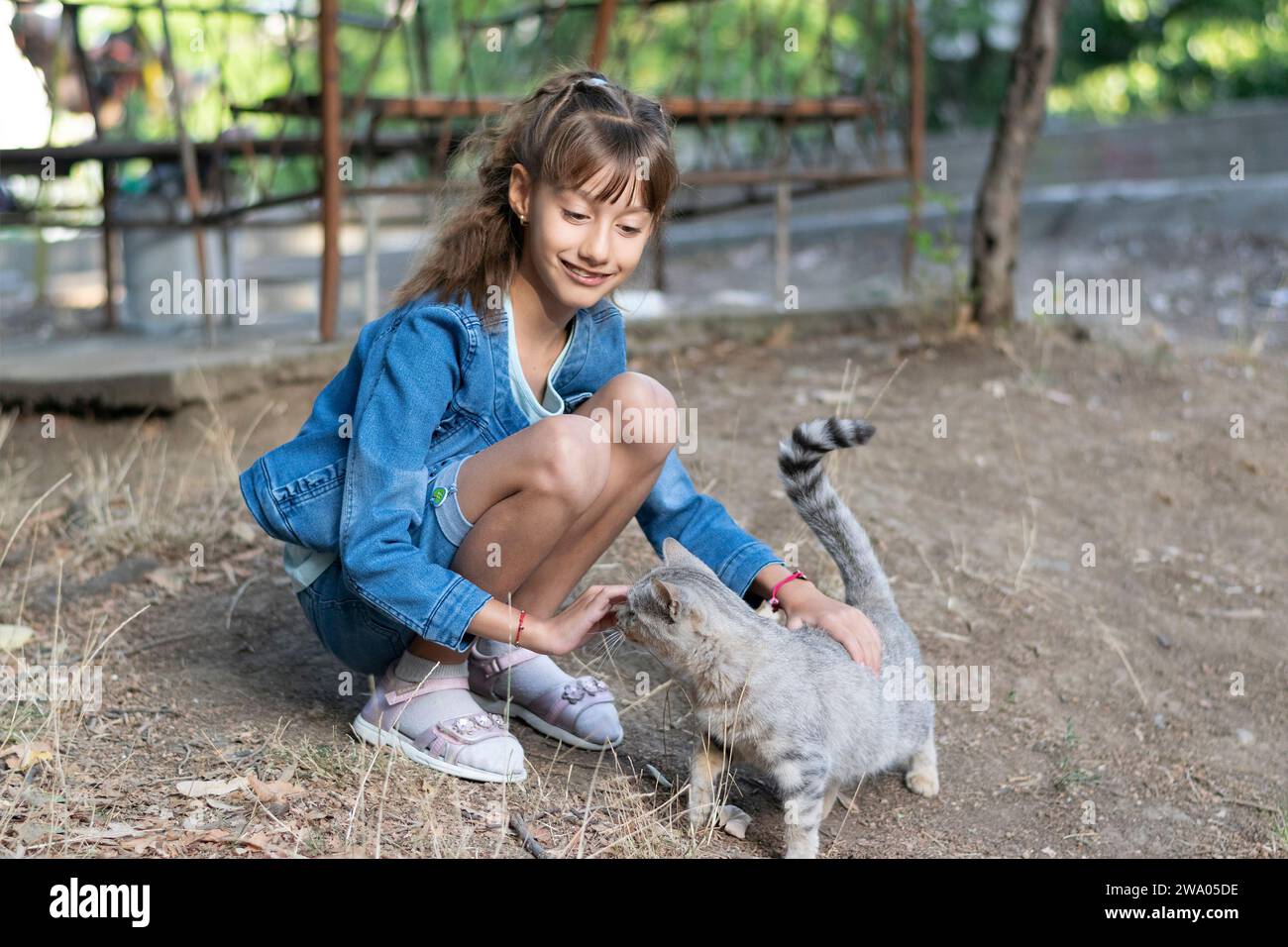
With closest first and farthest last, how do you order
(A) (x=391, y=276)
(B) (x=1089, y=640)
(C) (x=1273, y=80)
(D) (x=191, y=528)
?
(B) (x=1089, y=640), (D) (x=191, y=528), (A) (x=391, y=276), (C) (x=1273, y=80)

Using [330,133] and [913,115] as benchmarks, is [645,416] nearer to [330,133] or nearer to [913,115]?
[330,133]

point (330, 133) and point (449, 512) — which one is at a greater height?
point (330, 133)

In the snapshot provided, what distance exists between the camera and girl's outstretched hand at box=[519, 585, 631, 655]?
2613 mm

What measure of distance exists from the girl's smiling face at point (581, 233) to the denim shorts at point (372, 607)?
467 mm

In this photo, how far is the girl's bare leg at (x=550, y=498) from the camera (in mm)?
2691

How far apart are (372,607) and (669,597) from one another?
2.23 ft

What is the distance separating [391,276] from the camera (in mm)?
9914

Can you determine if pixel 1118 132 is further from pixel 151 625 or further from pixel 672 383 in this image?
pixel 151 625

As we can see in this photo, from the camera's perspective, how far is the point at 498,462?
8.99 feet

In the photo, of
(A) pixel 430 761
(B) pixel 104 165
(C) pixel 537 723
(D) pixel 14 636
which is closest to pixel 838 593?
(C) pixel 537 723

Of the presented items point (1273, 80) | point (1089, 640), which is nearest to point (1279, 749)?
point (1089, 640)

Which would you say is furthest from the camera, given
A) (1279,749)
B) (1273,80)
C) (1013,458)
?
(1273,80)

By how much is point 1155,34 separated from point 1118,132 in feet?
7.26

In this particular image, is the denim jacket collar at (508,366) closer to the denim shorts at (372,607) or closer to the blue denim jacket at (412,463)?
the blue denim jacket at (412,463)
